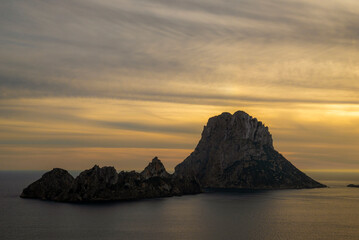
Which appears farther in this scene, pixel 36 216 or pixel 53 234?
pixel 36 216

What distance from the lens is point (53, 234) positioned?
509ft

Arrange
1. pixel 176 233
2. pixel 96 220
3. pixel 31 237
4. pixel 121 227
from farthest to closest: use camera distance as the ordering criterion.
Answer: pixel 96 220
pixel 121 227
pixel 176 233
pixel 31 237

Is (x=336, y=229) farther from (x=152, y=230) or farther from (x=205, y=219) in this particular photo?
(x=152, y=230)

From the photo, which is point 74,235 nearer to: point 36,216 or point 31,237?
point 31,237

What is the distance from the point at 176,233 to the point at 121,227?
1026 inches

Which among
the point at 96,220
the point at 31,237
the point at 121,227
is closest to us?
the point at 31,237

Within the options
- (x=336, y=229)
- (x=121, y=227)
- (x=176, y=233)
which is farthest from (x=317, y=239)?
(x=121, y=227)

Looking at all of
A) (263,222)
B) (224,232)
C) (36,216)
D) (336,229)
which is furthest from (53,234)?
(336,229)

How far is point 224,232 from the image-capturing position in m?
161

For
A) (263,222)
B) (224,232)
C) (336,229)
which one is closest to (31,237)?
(224,232)

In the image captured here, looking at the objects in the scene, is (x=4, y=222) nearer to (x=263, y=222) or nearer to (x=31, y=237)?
(x=31, y=237)

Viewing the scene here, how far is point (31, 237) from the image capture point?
150 metres

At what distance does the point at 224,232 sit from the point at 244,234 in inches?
324

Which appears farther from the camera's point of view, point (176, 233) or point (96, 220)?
point (96, 220)
